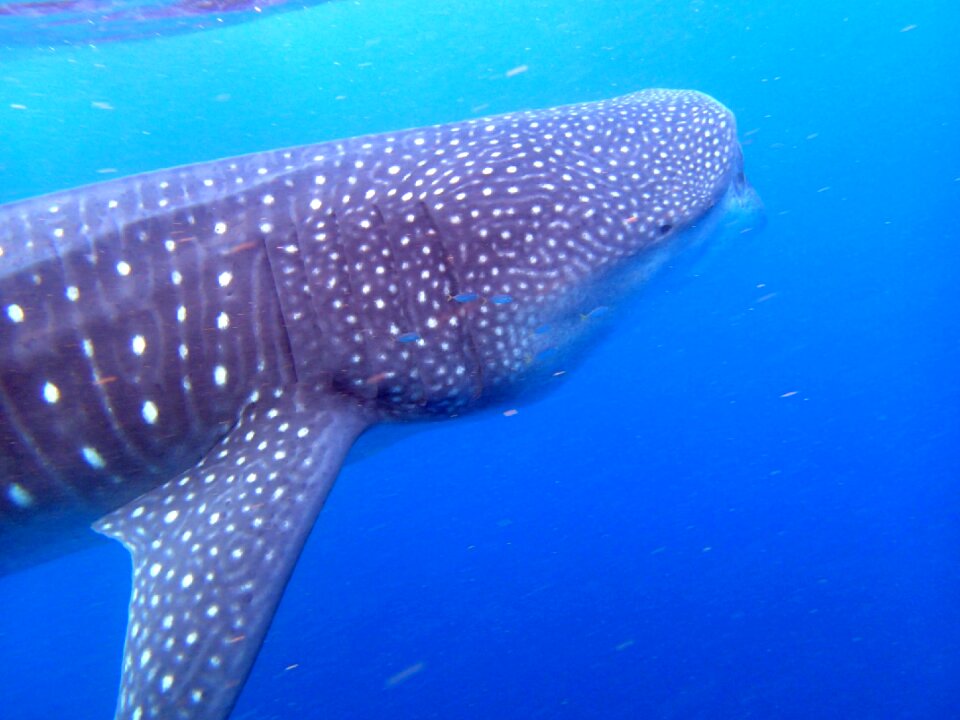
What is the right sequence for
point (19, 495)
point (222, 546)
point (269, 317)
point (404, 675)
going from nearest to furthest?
point (222, 546)
point (19, 495)
point (269, 317)
point (404, 675)

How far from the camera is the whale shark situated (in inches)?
104

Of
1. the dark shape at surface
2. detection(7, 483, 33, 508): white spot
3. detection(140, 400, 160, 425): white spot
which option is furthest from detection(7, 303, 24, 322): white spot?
the dark shape at surface

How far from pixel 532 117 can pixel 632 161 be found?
2.15 ft

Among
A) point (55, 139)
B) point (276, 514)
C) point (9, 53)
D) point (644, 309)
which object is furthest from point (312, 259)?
point (55, 139)

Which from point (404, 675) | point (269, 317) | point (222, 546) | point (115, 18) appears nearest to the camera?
point (222, 546)

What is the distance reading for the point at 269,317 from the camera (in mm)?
2961

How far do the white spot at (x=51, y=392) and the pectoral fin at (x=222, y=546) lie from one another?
0.58 meters

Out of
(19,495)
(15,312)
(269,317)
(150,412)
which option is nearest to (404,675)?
(19,495)

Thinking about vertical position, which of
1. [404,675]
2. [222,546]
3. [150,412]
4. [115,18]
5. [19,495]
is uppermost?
[115,18]

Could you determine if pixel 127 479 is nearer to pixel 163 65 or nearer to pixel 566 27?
pixel 163 65

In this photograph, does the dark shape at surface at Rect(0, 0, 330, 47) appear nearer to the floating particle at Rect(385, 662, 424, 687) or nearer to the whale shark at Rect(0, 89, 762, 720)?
the whale shark at Rect(0, 89, 762, 720)

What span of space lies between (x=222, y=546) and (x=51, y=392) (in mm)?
1044

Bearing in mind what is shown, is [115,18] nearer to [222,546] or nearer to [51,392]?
[51,392]

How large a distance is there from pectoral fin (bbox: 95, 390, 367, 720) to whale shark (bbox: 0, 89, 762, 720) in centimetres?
1
